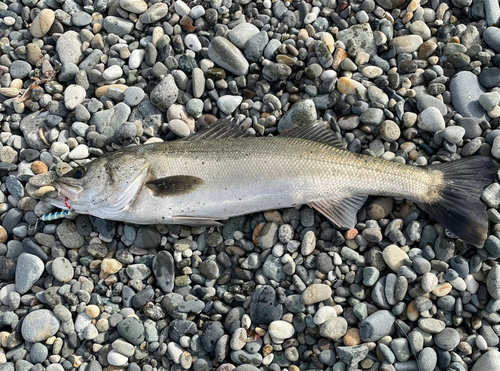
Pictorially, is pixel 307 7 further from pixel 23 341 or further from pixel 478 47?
pixel 23 341

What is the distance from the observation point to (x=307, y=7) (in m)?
5.29

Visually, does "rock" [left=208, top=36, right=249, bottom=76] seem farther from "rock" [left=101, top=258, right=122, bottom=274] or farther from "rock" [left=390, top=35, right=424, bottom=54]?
"rock" [left=101, top=258, right=122, bottom=274]

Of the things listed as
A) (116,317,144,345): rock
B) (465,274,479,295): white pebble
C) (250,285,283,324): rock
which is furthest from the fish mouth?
(465,274,479,295): white pebble

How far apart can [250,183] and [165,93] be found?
1619 millimetres

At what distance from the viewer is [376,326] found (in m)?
4.19

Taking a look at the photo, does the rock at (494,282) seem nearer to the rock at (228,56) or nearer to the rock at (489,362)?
the rock at (489,362)

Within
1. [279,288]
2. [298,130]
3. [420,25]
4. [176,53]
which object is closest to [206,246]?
[279,288]

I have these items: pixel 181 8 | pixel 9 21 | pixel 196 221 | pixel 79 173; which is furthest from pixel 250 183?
pixel 9 21

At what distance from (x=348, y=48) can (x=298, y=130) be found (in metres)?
1.32

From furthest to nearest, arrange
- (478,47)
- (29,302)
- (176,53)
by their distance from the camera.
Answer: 1. (176,53)
2. (478,47)
3. (29,302)

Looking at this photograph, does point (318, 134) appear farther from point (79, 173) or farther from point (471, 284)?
point (79, 173)

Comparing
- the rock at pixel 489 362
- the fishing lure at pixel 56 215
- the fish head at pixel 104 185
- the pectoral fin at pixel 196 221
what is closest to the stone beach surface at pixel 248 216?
the rock at pixel 489 362

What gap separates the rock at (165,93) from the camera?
502 cm

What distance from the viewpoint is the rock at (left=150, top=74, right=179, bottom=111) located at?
16.5 ft
